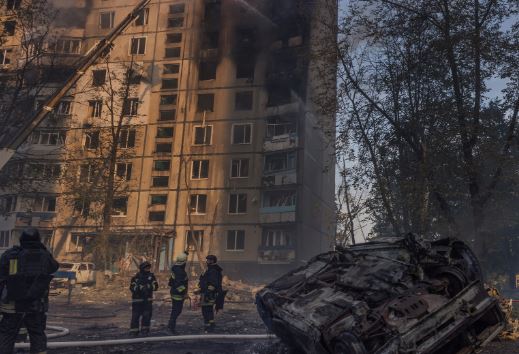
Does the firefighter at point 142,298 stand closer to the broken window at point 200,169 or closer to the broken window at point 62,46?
the broken window at point 62,46

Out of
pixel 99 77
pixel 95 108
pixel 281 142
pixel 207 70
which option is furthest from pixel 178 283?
pixel 207 70

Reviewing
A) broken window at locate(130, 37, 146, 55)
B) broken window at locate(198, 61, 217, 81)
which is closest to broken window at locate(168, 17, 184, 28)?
broken window at locate(130, 37, 146, 55)

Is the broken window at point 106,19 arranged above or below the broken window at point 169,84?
above

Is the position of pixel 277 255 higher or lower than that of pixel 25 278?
higher

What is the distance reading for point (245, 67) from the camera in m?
32.3

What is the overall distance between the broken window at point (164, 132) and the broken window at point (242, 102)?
5210 millimetres

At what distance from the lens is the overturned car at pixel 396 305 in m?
4.43

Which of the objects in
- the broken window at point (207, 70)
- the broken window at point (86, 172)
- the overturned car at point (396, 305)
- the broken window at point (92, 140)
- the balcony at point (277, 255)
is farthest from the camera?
the broken window at point (207, 70)

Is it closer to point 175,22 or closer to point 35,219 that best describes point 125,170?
point 35,219

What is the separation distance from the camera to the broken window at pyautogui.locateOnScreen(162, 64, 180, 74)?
1332 inches

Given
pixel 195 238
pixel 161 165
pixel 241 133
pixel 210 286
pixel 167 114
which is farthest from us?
pixel 167 114

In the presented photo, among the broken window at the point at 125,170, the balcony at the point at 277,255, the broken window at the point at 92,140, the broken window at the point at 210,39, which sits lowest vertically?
the balcony at the point at 277,255

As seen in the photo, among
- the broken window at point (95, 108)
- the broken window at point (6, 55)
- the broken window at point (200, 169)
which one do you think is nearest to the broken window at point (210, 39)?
the broken window at point (200, 169)

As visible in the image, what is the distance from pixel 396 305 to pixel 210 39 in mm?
29387
